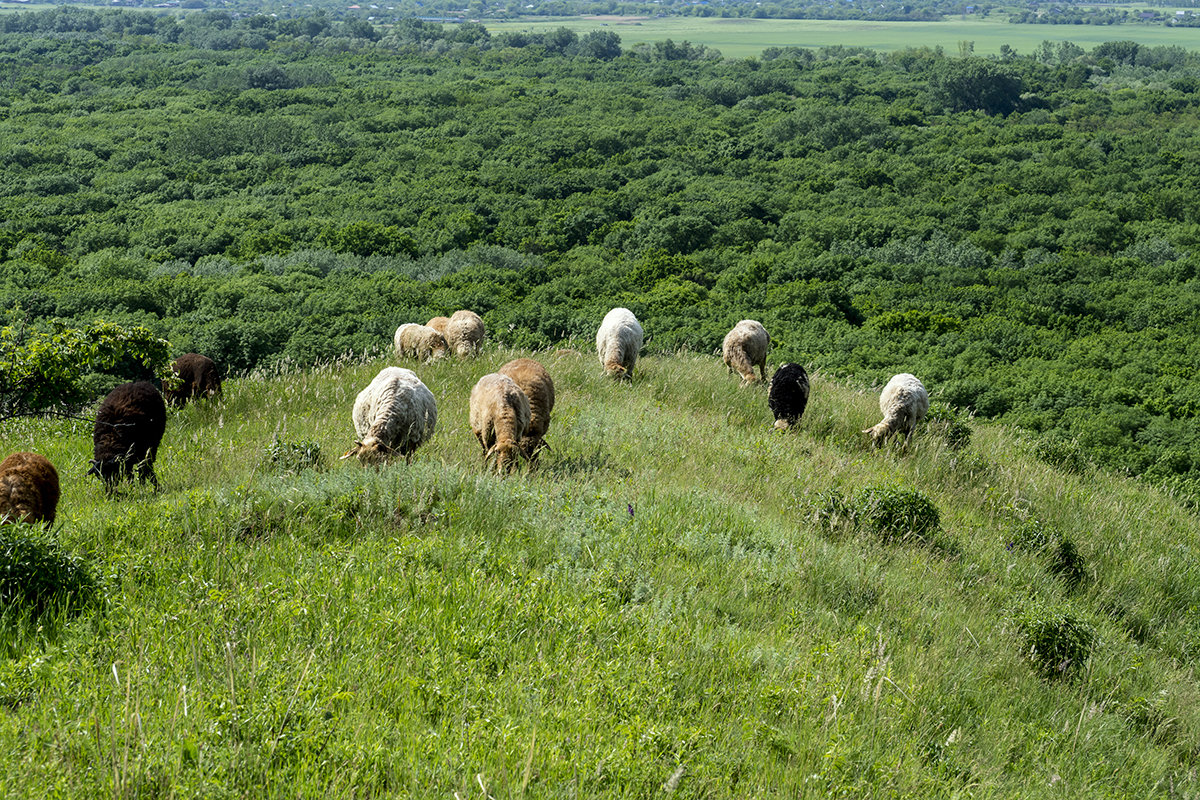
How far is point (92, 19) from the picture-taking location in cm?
12912

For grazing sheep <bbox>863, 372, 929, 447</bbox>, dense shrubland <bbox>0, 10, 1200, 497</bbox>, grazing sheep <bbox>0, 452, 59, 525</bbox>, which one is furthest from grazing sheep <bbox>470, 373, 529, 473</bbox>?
grazing sheep <bbox>863, 372, 929, 447</bbox>

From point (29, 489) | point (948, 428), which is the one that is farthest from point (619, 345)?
point (29, 489)

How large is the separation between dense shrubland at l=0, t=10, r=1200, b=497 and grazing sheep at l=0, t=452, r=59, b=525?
7.13 feet

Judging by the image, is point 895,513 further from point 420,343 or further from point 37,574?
point 420,343

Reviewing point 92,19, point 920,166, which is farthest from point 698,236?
point 92,19

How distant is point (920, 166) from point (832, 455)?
168ft

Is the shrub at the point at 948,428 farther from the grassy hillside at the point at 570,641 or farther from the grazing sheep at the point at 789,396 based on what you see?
the grassy hillside at the point at 570,641

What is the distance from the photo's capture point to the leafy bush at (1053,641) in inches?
269

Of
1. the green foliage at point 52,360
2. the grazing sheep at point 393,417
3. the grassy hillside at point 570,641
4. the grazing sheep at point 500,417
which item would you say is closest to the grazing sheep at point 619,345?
the grassy hillside at point 570,641

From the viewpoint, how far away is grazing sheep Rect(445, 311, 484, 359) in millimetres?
16844

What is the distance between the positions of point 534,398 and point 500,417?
93cm

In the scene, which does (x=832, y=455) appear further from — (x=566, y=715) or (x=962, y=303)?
(x=962, y=303)

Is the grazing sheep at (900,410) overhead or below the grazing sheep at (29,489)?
below

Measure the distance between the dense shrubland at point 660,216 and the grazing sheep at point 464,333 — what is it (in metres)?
7.05
